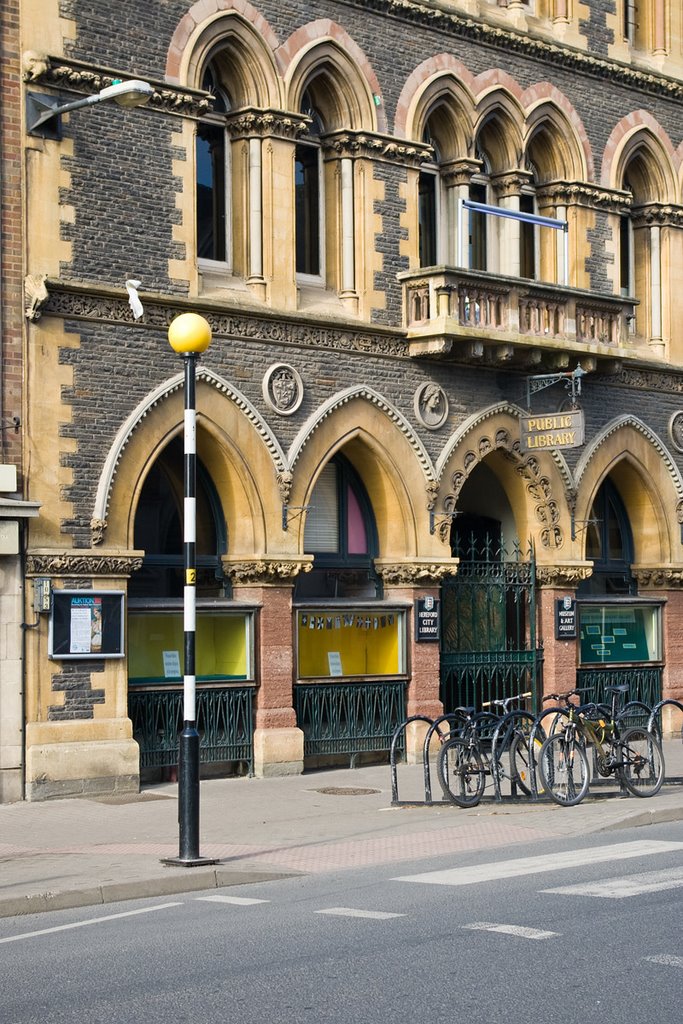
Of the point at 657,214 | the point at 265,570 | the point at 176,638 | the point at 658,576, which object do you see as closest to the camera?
the point at 176,638

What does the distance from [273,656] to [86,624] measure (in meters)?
2.97

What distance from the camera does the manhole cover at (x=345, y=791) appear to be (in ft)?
64.7

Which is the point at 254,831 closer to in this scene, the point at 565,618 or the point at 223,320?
the point at 223,320

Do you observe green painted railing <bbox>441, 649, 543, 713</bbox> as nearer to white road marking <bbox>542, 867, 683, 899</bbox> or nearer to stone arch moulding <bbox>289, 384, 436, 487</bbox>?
stone arch moulding <bbox>289, 384, 436, 487</bbox>

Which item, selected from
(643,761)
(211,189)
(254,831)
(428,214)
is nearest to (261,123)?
(211,189)

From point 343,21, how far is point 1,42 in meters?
5.41

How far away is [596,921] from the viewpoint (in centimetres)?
1106

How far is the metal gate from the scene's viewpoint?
24.3 metres

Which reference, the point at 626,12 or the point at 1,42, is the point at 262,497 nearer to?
the point at 1,42

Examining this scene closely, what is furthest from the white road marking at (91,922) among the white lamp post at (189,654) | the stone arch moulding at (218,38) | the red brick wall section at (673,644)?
the red brick wall section at (673,644)

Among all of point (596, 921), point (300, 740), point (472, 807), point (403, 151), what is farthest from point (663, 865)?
point (403, 151)

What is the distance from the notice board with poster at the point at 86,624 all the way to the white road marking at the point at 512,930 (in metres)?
8.88

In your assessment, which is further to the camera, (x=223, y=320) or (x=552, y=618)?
(x=552, y=618)

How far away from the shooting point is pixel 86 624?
1920 centimetres
